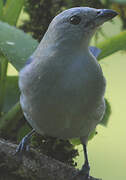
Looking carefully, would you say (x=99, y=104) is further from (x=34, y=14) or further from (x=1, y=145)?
(x=34, y=14)

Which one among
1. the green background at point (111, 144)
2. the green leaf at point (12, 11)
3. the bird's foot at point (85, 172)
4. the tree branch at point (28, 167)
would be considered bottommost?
the green background at point (111, 144)

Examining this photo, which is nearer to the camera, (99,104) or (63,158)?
(99,104)

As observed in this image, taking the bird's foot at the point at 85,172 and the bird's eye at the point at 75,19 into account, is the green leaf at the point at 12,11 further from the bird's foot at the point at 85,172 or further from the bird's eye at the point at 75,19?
the bird's foot at the point at 85,172

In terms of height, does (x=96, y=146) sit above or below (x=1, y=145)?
below

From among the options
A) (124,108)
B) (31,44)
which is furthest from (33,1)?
(124,108)

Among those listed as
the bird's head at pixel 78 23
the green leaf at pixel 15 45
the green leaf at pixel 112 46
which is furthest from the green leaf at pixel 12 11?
the bird's head at pixel 78 23

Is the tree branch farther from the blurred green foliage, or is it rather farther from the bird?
the blurred green foliage

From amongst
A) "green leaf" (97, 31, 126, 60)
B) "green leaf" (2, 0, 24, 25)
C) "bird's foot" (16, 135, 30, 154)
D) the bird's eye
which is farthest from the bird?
"green leaf" (2, 0, 24, 25)
